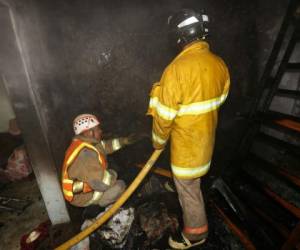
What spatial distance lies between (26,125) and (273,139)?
2.89 meters

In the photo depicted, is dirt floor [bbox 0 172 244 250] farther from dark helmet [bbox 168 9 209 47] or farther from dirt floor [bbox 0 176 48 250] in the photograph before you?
dark helmet [bbox 168 9 209 47]

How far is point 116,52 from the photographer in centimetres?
298

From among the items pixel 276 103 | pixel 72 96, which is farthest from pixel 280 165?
pixel 72 96

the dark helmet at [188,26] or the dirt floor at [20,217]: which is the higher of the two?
the dark helmet at [188,26]

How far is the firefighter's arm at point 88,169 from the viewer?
2.60m

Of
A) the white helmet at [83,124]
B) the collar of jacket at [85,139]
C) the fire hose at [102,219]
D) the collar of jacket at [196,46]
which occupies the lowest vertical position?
the fire hose at [102,219]

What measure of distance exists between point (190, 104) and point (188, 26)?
74cm

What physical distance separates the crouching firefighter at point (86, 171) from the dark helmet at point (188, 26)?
1.42m

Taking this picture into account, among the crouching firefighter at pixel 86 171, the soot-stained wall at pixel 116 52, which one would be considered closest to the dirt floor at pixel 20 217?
the crouching firefighter at pixel 86 171

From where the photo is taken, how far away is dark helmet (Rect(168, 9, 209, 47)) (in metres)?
2.13

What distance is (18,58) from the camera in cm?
227

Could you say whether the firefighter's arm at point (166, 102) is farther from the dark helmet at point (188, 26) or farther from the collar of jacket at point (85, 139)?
the collar of jacket at point (85, 139)

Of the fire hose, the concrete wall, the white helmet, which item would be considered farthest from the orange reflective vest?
the concrete wall

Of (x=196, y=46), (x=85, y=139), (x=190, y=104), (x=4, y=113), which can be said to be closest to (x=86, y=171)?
(x=85, y=139)
